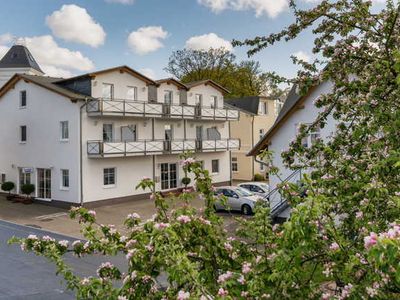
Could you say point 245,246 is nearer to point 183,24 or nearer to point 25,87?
point 183,24

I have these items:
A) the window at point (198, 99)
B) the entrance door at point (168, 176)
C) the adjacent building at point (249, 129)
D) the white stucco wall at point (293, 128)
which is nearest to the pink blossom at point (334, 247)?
the white stucco wall at point (293, 128)

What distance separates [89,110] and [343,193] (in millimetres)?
23331

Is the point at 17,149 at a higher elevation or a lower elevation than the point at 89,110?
lower

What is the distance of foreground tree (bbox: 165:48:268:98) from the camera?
56.5 metres

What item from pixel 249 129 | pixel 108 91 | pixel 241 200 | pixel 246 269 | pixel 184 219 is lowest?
pixel 241 200

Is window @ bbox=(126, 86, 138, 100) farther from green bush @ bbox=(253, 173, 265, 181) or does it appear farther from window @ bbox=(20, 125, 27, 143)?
green bush @ bbox=(253, 173, 265, 181)

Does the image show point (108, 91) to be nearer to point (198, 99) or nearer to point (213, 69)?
point (198, 99)

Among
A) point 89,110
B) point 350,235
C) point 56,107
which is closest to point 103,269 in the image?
point 350,235

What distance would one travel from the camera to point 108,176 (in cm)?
2806

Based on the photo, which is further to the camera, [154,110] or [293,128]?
[154,110]

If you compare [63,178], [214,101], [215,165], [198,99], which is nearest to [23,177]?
[63,178]

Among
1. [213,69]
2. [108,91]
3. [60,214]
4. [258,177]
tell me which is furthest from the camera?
[213,69]

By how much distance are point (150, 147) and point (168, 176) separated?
397 cm

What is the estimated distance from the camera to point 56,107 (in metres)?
27.7
